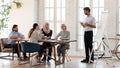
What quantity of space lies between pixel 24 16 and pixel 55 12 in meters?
1.19

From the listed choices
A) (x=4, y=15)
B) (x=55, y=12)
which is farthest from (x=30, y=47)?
(x=4, y=15)

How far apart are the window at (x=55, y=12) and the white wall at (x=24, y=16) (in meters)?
Result: 0.60

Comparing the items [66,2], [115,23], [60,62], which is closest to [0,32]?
[66,2]

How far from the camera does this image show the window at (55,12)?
36.0ft

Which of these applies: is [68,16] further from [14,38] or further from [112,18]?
[14,38]

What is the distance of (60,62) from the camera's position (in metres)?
8.76

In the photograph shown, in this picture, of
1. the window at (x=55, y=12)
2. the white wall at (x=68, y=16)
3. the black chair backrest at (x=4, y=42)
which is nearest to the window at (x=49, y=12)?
the window at (x=55, y=12)

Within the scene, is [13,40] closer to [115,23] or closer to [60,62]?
[60,62]

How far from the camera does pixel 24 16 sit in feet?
36.2

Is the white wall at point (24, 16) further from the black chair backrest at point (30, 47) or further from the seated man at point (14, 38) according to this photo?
the black chair backrest at point (30, 47)

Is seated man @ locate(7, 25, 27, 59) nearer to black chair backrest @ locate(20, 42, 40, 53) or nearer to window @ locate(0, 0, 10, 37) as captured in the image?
black chair backrest @ locate(20, 42, 40, 53)

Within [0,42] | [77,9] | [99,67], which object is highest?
[77,9]

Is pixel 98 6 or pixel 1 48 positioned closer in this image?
pixel 1 48

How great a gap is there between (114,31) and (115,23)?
0.28 metres
